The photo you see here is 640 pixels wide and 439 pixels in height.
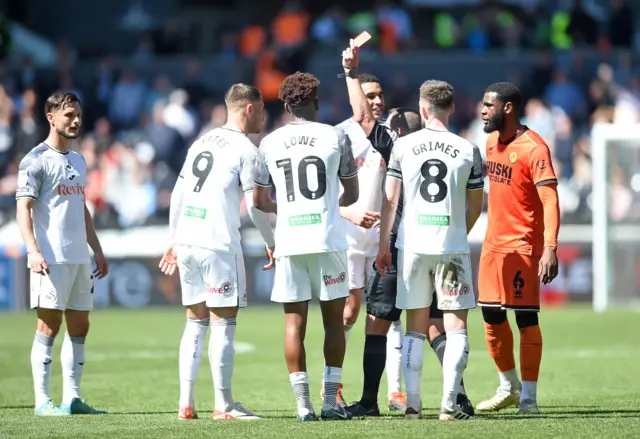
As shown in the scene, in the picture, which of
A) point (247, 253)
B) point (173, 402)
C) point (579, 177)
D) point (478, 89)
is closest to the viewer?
point (173, 402)

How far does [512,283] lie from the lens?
10305 millimetres

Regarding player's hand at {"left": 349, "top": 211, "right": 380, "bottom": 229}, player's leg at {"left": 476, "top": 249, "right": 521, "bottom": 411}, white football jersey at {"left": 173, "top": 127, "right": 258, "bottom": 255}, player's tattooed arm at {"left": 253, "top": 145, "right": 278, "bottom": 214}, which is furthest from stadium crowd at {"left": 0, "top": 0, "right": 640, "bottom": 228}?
player's tattooed arm at {"left": 253, "top": 145, "right": 278, "bottom": 214}

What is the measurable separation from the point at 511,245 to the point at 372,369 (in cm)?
149

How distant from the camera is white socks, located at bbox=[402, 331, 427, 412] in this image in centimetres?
930

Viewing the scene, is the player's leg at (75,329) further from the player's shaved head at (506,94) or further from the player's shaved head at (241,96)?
the player's shaved head at (506,94)

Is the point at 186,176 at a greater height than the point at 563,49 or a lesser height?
lesser

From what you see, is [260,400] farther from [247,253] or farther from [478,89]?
[478,89]

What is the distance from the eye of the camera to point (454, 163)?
30.6 ft

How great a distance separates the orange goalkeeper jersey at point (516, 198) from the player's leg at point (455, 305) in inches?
39.4

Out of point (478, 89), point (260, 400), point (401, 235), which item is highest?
point (478, 89)

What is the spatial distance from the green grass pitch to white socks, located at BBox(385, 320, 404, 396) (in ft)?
1.20

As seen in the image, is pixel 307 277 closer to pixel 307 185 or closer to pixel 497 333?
pixel 307 185

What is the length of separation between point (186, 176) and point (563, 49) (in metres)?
16.8

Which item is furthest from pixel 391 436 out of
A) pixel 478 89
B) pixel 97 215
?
pixel 478 89
